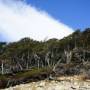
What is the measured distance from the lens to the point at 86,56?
8031cm

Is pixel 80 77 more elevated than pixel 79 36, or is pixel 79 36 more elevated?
pixel 79 36

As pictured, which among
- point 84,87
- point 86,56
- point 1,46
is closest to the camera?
point 84,87

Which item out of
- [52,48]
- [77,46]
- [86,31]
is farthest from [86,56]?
[86,31]

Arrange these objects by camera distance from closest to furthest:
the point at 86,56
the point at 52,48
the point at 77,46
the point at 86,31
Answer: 1. the point at 86,56
2. the point at 77,46
3. the point at 52,48
4. the point at 86,31

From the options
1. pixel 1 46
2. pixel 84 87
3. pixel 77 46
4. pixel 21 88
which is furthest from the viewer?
pixel 1 46

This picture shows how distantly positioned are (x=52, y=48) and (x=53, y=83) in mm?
61803

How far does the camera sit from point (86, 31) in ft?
348

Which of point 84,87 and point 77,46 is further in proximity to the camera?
point 77,46

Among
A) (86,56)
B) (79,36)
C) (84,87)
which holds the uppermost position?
(79,36)

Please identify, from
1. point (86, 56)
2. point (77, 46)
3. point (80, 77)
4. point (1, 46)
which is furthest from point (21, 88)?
point (1, 46)

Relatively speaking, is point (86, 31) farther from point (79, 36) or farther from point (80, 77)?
point (80, 77)

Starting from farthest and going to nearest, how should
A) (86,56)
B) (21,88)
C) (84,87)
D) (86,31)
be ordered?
(86,31) → (86,56) → (21,88) → (84,87)

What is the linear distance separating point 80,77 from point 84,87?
162 cm

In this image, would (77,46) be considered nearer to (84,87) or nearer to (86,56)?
(86,56)
